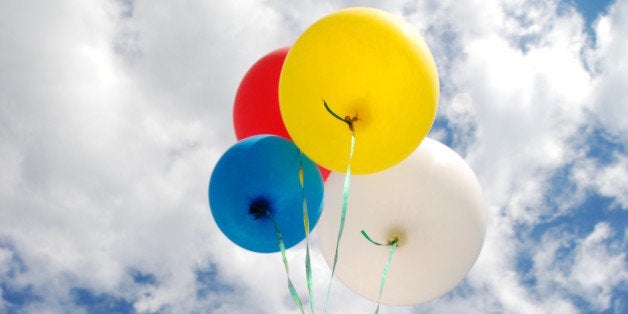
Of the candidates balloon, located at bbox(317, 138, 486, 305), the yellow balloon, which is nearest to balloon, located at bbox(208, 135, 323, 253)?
the yellow balloon

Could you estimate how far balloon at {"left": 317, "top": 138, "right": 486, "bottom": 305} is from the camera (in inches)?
152

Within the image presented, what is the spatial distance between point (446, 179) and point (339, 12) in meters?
1.63

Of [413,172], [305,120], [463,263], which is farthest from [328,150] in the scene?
[463,263]

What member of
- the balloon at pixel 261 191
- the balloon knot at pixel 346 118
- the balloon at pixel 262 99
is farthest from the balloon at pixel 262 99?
the balloon knot at pixel 346 118

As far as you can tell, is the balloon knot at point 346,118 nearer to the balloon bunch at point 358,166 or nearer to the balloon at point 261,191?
the balloon bunch at point 358,166

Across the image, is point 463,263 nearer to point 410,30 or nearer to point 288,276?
point 288,276

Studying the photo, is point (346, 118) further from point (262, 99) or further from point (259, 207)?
point (262, 99)

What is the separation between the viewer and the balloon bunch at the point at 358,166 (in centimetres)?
321

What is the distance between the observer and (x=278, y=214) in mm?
3518

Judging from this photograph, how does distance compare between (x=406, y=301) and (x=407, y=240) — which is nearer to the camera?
(x=407, y=240)

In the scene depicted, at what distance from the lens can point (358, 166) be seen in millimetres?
3498

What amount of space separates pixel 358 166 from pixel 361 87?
2.07 ft

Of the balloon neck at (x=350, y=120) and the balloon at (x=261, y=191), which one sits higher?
the balloon neck at (x=350, y=120)

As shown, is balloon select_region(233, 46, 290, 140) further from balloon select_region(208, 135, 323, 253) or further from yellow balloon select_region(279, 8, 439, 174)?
yellow balloon select_region(279, 8, 439, 174)
